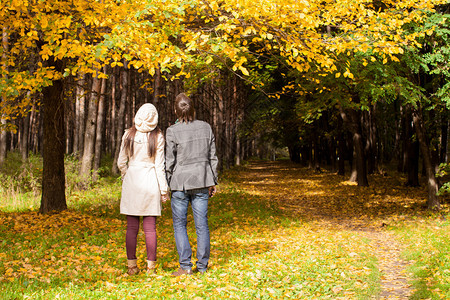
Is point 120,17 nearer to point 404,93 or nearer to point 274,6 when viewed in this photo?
point 274,6

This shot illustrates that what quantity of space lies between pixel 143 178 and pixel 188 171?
24.1 inches

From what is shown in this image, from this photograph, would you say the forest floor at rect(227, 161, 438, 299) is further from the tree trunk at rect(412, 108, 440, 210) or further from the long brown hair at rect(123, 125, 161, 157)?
the long brown hair at rect(123, 125, 161, 157)

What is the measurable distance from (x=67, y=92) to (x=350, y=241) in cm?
875

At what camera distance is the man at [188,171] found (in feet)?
19.5

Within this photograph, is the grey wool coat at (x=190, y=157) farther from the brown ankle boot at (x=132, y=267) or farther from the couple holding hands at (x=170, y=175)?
the brown ankle boot at (x=132, y=267)

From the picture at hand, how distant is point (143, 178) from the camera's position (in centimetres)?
592

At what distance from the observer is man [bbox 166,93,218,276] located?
593 cm

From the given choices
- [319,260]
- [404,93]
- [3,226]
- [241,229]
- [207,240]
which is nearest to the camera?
[207,240]

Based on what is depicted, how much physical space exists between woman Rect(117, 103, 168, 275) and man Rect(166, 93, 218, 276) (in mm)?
162

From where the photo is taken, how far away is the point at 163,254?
773 cm

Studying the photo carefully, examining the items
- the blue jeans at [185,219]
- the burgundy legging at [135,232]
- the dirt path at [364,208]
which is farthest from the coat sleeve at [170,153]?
the dirt path at [364,208]

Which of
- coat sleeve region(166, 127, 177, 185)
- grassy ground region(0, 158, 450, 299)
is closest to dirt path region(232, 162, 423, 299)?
grassy ground region(0, 158, 450, 299)

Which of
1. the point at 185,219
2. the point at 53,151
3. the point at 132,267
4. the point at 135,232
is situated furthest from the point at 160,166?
the point at 53,151

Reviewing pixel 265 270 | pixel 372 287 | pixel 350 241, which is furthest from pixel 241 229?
pixel 372 287
